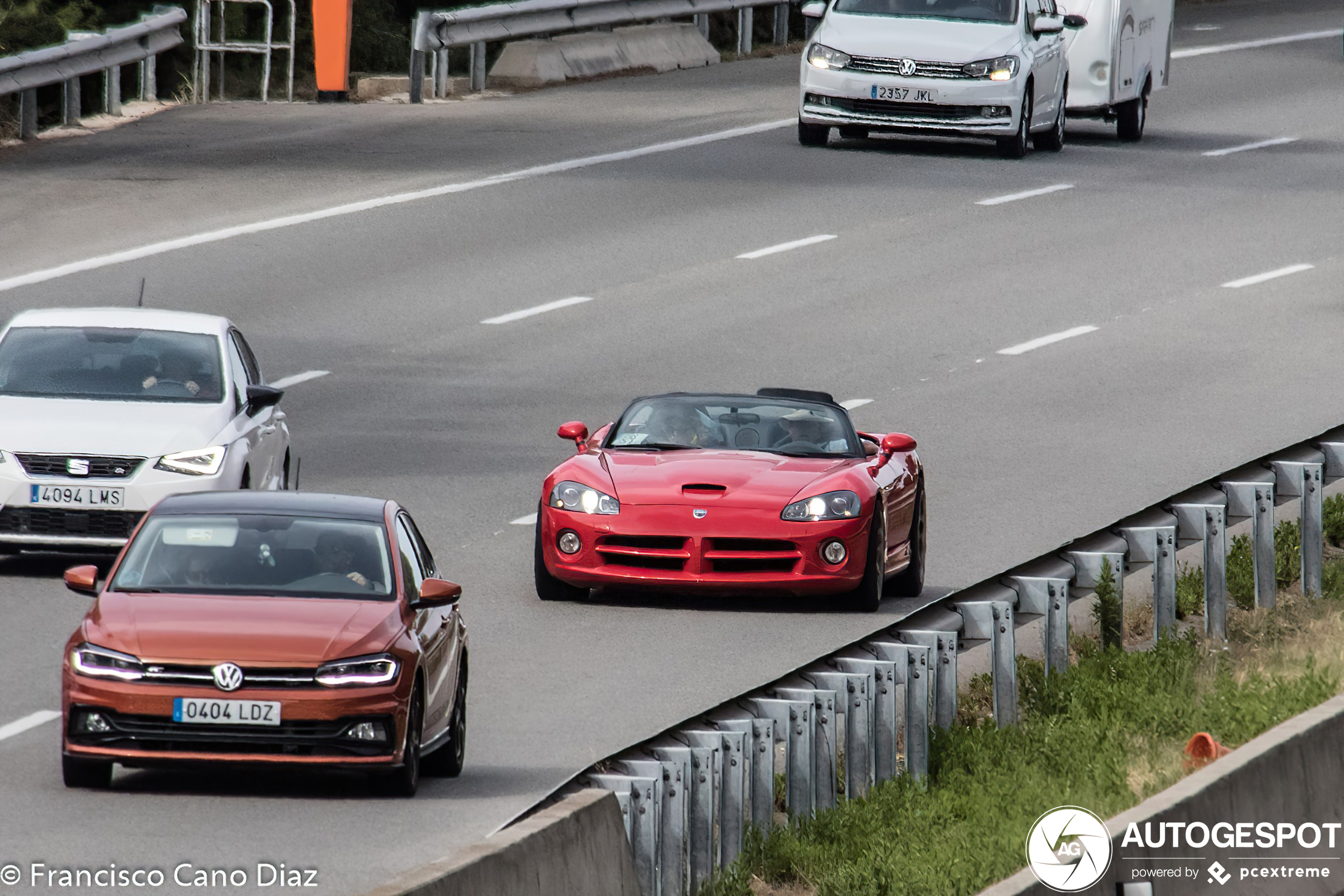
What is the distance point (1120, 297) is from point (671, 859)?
64.4 feet

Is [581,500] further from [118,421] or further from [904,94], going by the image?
[904,94]

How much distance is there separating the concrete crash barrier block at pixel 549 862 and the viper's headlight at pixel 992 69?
24283 millimetres

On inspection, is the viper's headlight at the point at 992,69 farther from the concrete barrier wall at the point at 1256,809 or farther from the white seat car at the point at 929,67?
the concrete barrier wall at the point at 1256,809

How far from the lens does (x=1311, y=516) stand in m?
15.9

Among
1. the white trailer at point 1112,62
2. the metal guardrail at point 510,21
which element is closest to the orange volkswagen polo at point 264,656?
the metal guardrail at point 510,21

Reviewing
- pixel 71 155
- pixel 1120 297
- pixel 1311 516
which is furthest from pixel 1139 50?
pixel 1311 516

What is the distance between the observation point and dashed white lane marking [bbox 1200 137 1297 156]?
117ft

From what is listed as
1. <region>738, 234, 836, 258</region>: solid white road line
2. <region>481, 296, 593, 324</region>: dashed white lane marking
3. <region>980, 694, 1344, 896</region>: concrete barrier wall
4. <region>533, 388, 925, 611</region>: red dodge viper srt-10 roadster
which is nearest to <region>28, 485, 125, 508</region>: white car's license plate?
<region>533, 388, 925, 611</region>: red dodge viper srt-10 roadster

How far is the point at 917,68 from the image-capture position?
31812mm

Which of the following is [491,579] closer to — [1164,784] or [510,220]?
[1164,784]

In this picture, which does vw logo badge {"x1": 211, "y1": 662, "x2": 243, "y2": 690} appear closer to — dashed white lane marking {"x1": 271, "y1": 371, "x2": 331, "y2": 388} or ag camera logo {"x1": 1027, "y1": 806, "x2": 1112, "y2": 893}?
ag camera logo {"x1": 1027, "y1": 806, "x2": 1112, "y2": 893}

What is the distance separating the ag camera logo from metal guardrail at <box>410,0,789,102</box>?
27.4 m

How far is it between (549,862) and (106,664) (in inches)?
128

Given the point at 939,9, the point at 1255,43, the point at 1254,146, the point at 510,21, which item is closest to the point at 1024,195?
the point at 939,9
